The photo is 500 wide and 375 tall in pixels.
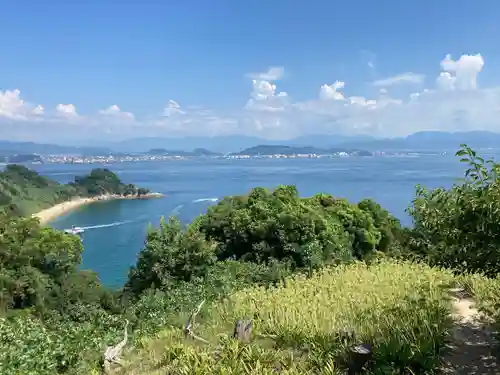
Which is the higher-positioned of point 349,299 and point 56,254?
point 349,299

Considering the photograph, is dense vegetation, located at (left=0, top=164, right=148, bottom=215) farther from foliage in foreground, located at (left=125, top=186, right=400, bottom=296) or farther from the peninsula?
foliage in foreground, located at (left=125, top=186, right=400, bottom=296)

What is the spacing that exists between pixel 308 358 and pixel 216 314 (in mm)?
2201

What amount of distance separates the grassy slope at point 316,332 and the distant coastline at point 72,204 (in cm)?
6386

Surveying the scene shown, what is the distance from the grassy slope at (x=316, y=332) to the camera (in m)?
3.98

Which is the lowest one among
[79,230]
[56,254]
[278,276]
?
[79,230]

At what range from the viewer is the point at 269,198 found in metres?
17.0

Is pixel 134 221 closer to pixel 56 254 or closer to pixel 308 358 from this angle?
pixel 56 254

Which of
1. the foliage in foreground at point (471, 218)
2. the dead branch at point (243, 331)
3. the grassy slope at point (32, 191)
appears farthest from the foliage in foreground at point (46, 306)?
the grassy slope at point (32, 191)

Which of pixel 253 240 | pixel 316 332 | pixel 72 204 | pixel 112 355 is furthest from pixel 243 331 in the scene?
pixel 72 204

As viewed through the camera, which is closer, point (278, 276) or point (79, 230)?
point (278, 276)

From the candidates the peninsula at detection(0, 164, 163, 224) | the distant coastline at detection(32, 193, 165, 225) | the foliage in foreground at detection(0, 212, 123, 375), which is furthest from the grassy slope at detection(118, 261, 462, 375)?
the peninsula at detection(0, 164, 163, 224)

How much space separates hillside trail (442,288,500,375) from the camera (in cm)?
392

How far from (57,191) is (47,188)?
10.2ft

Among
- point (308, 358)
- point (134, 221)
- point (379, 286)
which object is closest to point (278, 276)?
point (379, 286)
